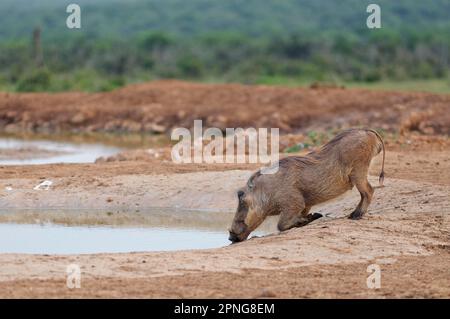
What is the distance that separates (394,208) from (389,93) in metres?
12.9

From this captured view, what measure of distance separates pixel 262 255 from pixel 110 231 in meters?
2.76

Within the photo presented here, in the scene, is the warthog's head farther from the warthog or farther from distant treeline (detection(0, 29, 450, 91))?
distant treeline (detection(0, 29, 450, 91))

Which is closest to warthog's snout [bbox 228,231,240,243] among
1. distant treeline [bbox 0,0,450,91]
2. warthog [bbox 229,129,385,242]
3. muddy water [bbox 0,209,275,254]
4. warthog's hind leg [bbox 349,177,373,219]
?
warthog [bbox 229,129,385,242]

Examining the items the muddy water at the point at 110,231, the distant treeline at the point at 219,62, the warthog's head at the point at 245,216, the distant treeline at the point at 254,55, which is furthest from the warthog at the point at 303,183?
the distant treeline at the point at 254,55

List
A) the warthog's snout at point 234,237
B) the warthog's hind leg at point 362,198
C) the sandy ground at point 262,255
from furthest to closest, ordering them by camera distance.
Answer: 1. the warthog's hind leg at point 362,198
2. the warthog's snout at point 234,237
3. the sandy ground at point 262,255

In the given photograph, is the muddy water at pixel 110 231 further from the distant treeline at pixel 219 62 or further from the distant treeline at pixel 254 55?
the distant treeline at pixel 254 55

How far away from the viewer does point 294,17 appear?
8038 centimetres

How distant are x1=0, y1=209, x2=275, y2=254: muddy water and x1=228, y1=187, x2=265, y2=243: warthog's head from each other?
0.18m

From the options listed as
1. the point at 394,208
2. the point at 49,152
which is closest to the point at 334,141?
the point at 394,208

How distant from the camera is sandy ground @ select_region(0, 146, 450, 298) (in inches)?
265

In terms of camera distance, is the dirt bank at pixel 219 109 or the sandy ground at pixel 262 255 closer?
the sandy ground at pixel 262 255

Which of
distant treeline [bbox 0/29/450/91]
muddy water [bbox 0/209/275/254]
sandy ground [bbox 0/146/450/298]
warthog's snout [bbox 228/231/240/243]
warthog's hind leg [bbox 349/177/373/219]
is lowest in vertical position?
muddy water [bbox 0/209/275/254]

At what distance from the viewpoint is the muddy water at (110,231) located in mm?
9234

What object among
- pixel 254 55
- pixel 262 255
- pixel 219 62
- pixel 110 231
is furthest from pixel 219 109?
pixel 254 55
